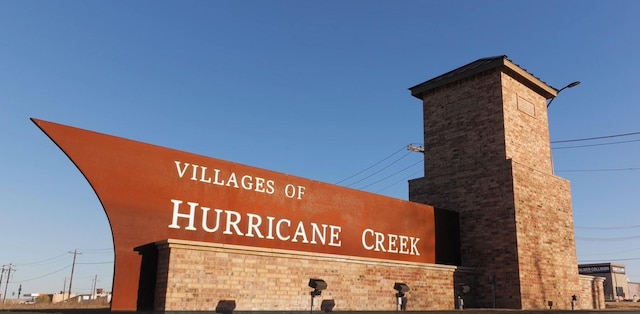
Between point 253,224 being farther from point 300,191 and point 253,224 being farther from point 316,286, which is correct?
point 316,286

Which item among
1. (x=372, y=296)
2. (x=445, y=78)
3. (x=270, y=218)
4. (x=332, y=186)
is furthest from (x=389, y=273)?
(x=445, y=78)

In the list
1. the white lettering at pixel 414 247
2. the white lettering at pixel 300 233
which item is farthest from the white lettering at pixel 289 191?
the white lettering at pixel 414 247

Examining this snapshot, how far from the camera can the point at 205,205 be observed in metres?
15.0

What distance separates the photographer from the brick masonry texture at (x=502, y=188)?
2294 centimetres

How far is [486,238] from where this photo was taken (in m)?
23.6

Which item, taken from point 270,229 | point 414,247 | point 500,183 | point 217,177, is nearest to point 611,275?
point 500,183

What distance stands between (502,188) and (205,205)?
1458 centimetres

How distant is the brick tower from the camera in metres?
23.0

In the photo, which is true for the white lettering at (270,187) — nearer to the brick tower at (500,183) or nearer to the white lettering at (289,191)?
the white lettering at (289,191)

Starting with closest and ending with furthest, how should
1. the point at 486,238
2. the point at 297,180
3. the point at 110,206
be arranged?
the point at 110,206, the point at 297,180, the point at 486,238

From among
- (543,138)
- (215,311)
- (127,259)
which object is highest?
(543,138)

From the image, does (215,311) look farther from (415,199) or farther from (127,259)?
(415,199)

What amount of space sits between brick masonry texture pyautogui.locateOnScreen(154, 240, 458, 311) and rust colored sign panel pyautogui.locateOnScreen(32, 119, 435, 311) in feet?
3.29

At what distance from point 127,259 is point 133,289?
789 millimetres
